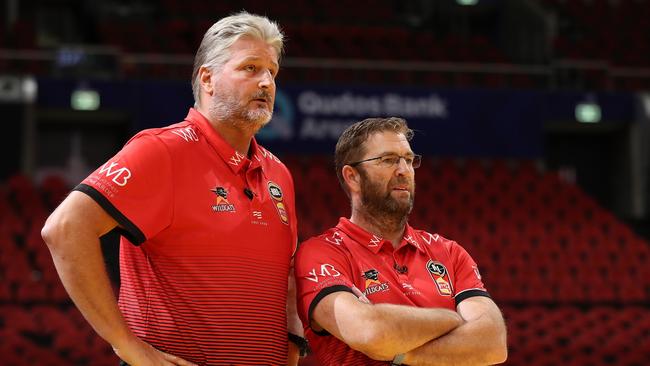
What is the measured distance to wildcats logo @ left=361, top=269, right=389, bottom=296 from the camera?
11.4ft

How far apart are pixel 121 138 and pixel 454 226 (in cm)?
599

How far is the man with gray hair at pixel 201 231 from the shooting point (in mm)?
2920

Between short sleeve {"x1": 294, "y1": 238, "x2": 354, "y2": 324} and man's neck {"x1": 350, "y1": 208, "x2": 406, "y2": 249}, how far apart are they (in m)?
0.16

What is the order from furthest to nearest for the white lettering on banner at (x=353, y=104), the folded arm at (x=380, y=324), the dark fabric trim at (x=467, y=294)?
the white lettering on banner at (x=353, y=104), the dark fabric trim at (x=467, y=294), the folded arm at (x=380, y=324)

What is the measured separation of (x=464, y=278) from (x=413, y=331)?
0.52 metres

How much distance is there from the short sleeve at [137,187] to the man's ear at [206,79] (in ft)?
1.13

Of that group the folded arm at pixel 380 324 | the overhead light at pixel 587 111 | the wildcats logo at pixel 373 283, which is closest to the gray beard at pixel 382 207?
the wildcats logo at pixel 373 283

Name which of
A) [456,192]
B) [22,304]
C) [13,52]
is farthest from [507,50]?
[22,304]

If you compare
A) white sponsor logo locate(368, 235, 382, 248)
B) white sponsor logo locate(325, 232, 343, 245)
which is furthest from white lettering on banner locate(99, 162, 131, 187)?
white sponsor logo locate(368, 235, 382, 248)

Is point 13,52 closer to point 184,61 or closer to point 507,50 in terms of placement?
point 184,61

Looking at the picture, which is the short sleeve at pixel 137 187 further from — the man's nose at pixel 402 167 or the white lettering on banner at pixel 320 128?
the white lettering on banner at pixel 320 128

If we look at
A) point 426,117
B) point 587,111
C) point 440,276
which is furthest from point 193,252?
point 587,111

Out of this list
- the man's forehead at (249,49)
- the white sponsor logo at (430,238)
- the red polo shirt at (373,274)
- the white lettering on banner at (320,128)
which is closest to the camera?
the man's forehead at (249,49)

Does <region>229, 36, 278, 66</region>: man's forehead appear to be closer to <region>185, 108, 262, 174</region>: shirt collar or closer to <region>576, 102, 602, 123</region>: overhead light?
<region>185, 108, 262, 174</region>: shirt collar
